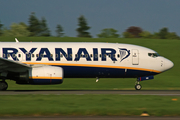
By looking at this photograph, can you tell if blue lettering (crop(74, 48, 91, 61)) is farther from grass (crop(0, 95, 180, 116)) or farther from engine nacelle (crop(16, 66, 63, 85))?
grass (crop(0, 95, 180, 116))

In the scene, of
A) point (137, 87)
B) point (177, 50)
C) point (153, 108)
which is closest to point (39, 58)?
point (137, 87)

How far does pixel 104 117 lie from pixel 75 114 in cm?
126

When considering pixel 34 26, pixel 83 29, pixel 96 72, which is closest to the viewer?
pixel 96 72

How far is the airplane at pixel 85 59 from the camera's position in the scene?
23.5 m

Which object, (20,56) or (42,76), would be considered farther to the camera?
(20,56)

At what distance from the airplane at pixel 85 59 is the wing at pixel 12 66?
0.54 ft

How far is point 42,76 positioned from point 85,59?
3.85m

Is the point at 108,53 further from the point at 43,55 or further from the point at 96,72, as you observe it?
the point at 43,55

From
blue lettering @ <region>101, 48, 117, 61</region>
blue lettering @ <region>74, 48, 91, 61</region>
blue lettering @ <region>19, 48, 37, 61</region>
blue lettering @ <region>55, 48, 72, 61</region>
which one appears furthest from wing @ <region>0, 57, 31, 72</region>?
blue lettering @ <region>101, 48, 117, 61</region>

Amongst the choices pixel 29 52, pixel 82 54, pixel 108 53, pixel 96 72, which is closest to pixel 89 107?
pixel 96 72

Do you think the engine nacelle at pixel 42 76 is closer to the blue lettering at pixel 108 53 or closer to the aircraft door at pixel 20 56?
the aircraft door at pixel 20 56

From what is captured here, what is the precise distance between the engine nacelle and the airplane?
832 mm

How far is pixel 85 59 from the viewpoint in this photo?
23.8 meters

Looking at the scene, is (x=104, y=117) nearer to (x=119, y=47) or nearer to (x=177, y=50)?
(x=119, y=47)
